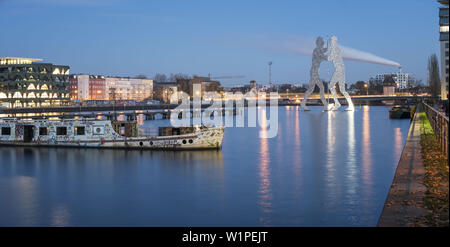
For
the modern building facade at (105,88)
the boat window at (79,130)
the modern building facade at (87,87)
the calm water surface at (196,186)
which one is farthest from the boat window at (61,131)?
the modern building facade at (87,87)

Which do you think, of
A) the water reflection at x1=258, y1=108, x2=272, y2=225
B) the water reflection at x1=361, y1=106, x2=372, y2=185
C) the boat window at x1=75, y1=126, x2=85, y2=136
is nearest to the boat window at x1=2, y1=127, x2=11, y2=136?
the boat window at x1=75, y1=126, x2=85, y2=136

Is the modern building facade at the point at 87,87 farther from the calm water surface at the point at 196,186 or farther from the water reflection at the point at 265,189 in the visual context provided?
the water reflection at the point at 265,189

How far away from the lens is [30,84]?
3819 inches

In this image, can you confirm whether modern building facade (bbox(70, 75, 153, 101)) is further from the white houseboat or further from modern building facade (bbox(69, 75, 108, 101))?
the white houseboat

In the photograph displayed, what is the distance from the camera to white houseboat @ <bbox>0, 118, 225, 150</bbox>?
30.3m

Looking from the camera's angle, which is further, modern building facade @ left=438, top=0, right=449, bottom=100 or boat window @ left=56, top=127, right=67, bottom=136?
modern building facade @ left=438, top=0, right=449, bottom=100

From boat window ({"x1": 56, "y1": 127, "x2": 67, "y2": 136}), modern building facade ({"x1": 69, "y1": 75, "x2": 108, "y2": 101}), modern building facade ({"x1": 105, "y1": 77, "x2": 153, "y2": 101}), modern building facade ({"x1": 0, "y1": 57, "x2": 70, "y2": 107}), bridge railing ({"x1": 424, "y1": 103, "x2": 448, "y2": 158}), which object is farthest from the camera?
modern building facade ({"x1": 105, "y1": 77, "x2": 153, "y2": 101})

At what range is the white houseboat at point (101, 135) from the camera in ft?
99.3

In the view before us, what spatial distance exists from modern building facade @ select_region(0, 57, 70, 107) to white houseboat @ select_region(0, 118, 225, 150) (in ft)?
201

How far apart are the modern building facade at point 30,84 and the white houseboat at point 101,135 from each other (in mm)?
61324

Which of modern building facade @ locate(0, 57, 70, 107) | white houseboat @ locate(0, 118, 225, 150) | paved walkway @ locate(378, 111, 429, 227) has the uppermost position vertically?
modern building facade @ locate(0, 57, 70, 107)
